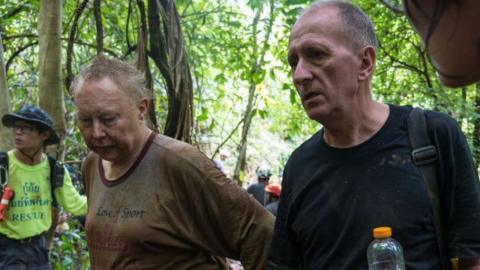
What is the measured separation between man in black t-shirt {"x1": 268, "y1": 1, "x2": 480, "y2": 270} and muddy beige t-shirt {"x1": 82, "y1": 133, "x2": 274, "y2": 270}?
27 cm

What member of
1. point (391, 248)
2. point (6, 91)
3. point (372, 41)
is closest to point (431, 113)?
point (372, 41)

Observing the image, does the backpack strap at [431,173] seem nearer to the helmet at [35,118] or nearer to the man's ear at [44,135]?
the helmet at [35,118]

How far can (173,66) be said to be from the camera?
3.87 meters

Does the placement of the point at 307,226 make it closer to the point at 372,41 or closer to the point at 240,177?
the point at 372,41

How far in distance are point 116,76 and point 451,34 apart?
1.80 metres

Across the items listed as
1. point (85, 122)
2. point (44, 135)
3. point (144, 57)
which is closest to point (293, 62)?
point (85, 122)

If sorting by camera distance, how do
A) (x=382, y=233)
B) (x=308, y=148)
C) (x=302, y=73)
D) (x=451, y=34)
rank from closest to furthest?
(x=451, y=34) → (x=382, y=233) → (x=302, y=73) → (x=308, y=148)

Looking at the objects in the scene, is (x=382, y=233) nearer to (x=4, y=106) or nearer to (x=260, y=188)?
(x=4, y=106)

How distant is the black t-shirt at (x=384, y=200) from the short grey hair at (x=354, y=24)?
0.25 meters

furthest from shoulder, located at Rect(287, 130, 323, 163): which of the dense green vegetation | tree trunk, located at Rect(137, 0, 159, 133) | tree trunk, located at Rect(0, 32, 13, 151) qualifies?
the dense green vegetation

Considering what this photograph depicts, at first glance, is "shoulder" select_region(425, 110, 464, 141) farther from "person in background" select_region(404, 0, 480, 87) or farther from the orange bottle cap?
"person in background" select_region(404, 0, 480, 87)

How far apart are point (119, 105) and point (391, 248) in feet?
4.36

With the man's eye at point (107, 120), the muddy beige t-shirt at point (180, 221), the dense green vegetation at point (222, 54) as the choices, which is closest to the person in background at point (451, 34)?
the muddy beige t-shirt at point (180, 221)

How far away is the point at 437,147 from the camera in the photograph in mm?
1932
